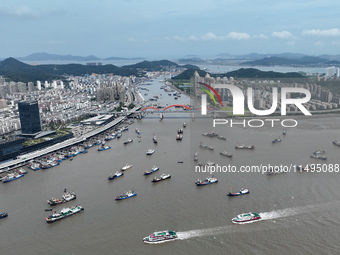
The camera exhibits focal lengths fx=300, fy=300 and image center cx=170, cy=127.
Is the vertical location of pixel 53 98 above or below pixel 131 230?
above

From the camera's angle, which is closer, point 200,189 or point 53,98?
point 200,189

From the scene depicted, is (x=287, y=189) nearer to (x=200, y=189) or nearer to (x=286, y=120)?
(x=200, y=189)

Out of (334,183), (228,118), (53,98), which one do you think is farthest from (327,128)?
(53,98)

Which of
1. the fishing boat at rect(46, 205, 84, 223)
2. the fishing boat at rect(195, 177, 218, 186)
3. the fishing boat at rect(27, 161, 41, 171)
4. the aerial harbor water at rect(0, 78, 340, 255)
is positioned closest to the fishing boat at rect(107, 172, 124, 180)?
the aerial harbor water at rect(0, 78, 340, 255)

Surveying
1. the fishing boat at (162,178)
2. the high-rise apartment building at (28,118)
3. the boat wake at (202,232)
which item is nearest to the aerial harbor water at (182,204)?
the boat wake at (202,232)

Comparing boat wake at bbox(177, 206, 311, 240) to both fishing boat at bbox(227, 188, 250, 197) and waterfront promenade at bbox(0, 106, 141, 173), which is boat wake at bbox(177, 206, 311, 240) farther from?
waterfront promenade at bbox(0, 106, 141, 173)
